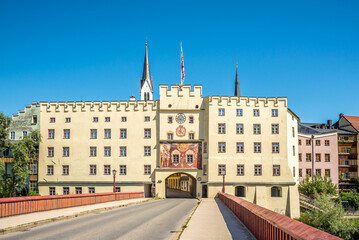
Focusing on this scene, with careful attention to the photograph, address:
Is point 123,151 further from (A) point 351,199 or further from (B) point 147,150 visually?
(A) point 351,199

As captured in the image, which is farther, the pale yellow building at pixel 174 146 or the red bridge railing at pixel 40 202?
the pale yellow building at pixel 174 146

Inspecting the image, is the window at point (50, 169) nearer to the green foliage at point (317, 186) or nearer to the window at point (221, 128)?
the window at point (221, 128)

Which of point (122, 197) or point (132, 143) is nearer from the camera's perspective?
point (122, 197)

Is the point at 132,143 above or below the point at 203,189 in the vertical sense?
above

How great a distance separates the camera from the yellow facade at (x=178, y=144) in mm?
57094

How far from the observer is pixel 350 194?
6856cm

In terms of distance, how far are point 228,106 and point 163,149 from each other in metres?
11.6

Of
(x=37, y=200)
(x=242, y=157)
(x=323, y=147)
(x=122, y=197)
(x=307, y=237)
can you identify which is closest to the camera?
(x=307, y=237)

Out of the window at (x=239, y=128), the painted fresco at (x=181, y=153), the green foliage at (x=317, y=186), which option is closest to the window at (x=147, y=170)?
the painted fresco at (x=181, y=153)

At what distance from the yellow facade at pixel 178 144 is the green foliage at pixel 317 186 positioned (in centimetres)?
709

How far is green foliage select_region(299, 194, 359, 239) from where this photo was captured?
47594 millimetres

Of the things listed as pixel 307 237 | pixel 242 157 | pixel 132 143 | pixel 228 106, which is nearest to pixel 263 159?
pixel 242 157

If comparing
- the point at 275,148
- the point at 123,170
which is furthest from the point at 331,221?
the point at 123,170

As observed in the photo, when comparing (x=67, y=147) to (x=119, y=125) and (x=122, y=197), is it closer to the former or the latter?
(x=119, y=125)
